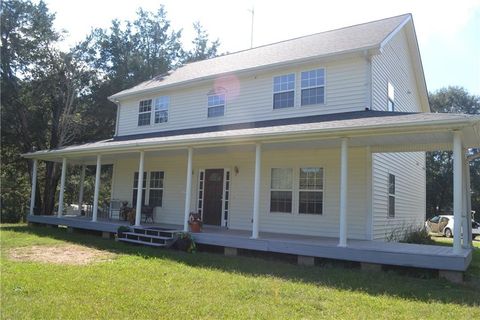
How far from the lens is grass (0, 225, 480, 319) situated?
5.43 m

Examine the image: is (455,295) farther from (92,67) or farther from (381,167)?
(92,67)

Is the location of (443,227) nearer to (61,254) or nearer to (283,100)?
(283,100)

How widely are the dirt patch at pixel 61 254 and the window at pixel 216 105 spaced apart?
6.18 metres

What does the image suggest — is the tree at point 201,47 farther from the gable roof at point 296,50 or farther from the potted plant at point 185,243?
the potted plant at point 185,243

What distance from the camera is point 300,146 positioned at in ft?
37.1

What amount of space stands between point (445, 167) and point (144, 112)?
29.3 metres

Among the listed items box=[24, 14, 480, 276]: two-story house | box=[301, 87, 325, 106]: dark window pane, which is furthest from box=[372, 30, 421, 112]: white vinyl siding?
box=[301, 87, 325, 106]: dark window pane

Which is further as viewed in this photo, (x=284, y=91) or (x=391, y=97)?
(x=391, y=97)

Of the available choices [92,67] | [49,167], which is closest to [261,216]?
[49,167]

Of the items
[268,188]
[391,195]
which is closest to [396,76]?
[391,195]

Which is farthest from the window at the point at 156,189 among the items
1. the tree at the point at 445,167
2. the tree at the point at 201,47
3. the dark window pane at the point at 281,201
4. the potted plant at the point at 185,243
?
the tree at the point at 445,167

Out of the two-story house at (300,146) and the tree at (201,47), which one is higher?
the tree at (201,47)

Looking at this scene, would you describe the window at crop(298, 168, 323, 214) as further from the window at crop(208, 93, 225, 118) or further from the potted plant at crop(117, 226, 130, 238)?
the potted plant at crop(117, 226, 130, 238)

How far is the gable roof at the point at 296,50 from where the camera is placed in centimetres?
1230
